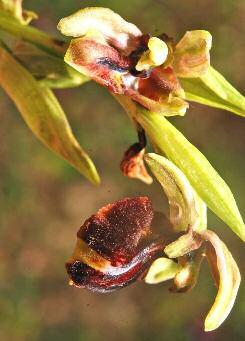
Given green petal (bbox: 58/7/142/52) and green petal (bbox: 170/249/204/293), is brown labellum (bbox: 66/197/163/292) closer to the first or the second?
green petal (bbox: 170/249/204/293)

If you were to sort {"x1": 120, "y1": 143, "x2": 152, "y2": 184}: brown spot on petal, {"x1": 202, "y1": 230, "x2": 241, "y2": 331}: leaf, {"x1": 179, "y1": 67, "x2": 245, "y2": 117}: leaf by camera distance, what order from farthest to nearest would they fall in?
{"x1": 120, "y1": 143, "x2": 152, "y2": 184}: brown spot on petal < {"x1": 179, "y1": 67, "x2": 245, "y2": 117}: leaf < {"x1": 202, "y1": 230, "x2": 241, "y2": 331}: leaf

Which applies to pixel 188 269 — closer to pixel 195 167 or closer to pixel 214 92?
pixel 195 167

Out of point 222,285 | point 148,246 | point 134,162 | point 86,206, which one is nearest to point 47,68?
point 134,162

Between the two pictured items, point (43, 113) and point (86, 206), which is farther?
point (86, 206)

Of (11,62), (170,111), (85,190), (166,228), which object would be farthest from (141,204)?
(85,190)

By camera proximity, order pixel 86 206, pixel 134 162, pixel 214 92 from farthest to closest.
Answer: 1. pixel 86 206
2. pixel 134 162
3. pixel 214 92

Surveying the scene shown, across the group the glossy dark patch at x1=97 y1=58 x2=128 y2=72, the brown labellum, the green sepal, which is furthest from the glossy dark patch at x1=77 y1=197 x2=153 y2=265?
the green sepal

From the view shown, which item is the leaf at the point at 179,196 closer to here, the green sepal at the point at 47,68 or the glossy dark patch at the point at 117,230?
the glossy dark patch at the point at 117,230
